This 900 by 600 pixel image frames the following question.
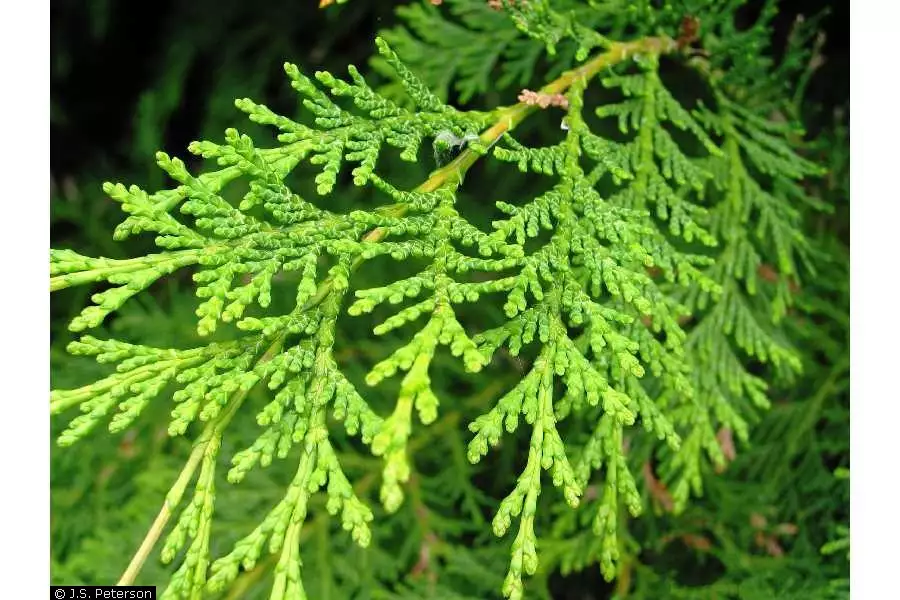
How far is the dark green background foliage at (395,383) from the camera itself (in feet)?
5.30

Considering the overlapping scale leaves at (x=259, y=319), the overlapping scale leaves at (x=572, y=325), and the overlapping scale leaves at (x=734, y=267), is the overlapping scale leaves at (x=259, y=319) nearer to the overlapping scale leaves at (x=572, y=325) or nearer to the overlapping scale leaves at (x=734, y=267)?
the overlapping scale leaves at (x=572, y=325)

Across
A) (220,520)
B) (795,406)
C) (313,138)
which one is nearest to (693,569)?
(795,406)

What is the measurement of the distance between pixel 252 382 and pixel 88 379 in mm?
1367
